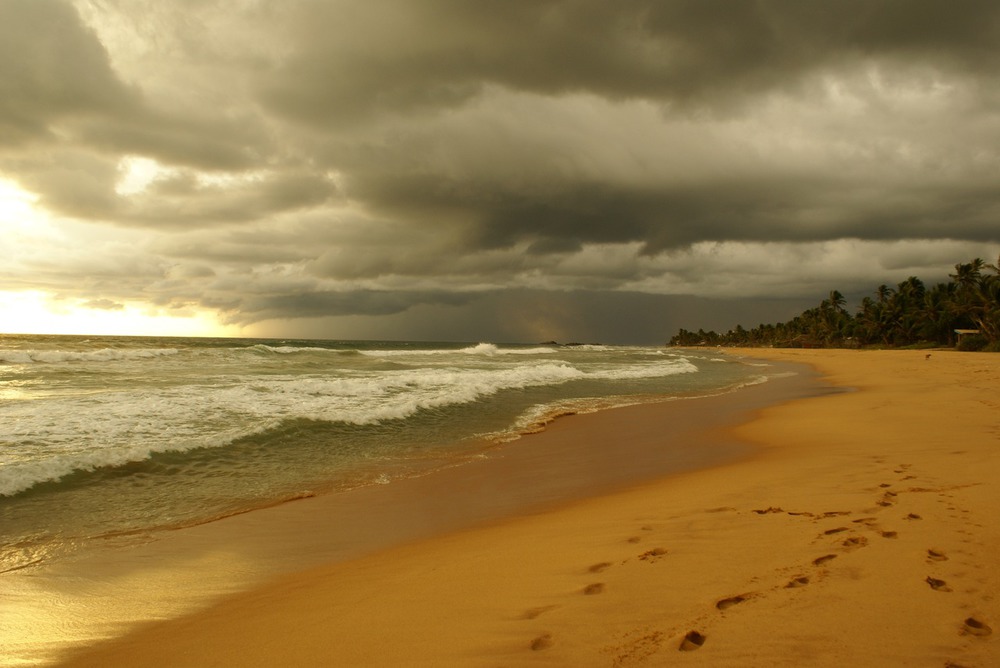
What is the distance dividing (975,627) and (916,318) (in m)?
89.7

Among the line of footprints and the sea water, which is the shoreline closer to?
the sea water

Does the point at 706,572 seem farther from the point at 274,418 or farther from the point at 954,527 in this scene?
the point at 274,418

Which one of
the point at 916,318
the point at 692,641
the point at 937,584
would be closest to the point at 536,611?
the point at 692,641

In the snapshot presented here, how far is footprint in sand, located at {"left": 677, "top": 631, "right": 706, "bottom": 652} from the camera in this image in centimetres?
285

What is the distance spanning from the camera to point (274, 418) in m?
12.0

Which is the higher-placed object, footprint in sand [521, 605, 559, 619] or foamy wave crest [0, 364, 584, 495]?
foamy wave crest [0, 364, 584, 495]

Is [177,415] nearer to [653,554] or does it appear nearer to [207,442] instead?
[207,442]

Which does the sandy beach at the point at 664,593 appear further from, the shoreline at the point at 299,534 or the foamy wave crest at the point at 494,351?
the foamy wave crest at the point at 494,351

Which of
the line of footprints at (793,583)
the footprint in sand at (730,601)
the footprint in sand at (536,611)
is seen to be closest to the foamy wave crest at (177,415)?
the footprint in sand at (536,611)

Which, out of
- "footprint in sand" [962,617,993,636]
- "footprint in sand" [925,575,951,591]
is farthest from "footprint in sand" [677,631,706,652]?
"footprint in sand" [925,575,951,591]

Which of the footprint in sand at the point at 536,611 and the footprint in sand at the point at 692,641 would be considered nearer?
the footprint in sand at the point at 692,641

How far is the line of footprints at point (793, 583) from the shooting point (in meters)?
2.91

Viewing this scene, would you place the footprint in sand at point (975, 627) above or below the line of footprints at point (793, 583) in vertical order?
above

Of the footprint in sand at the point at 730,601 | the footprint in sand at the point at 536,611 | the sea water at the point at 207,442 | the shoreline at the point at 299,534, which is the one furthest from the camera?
the sea water at the point at 207,442
